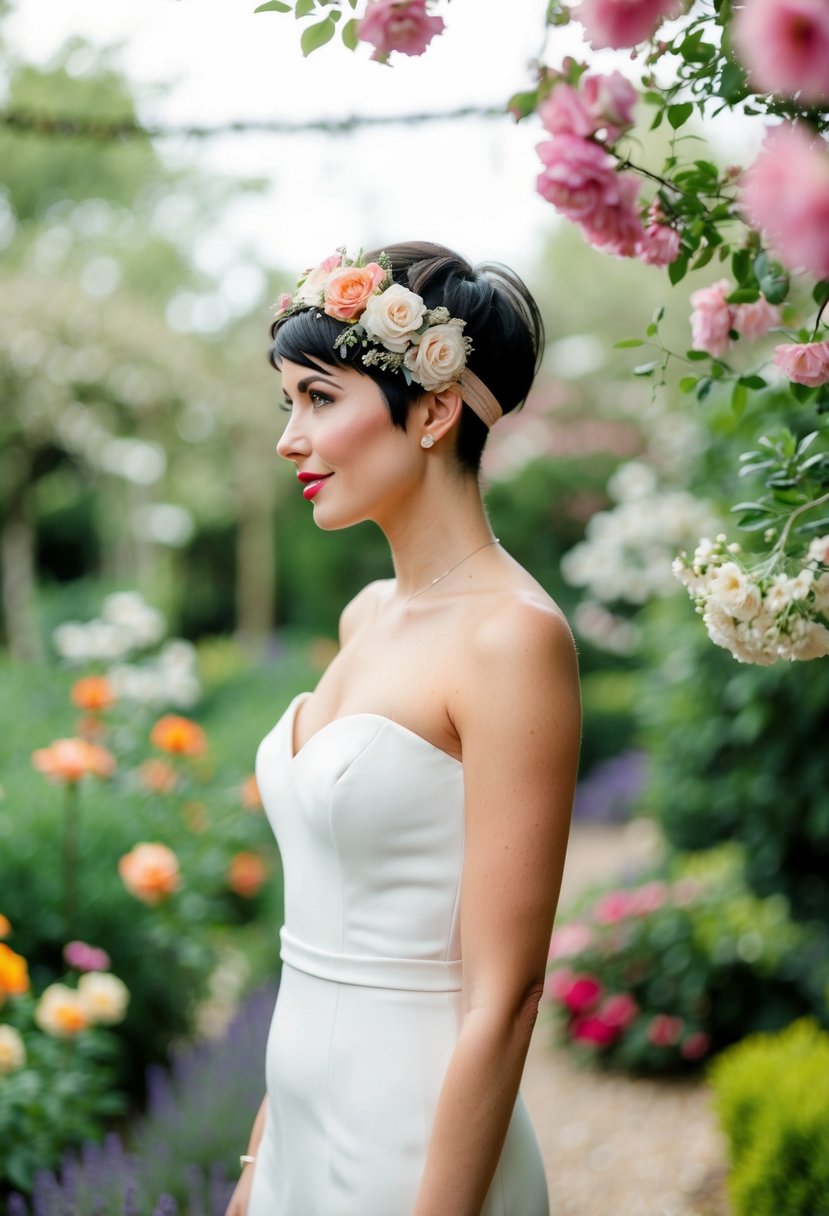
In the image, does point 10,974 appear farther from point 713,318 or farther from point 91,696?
point 713,318

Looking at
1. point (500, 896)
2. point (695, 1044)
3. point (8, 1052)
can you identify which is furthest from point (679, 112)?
point (695, 1044)

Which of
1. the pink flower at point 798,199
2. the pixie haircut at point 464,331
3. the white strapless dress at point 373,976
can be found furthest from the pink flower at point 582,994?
the pink flower at point 798,199

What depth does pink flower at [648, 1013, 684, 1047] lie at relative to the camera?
4.65 m

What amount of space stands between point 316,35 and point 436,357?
476mm

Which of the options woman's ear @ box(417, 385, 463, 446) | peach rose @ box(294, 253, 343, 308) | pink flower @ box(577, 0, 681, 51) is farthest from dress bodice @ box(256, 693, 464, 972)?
pink flower @ box(577, 0, 681, 51)

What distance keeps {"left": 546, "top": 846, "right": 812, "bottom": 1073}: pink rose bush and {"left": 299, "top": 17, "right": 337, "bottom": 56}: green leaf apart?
12.9 ft

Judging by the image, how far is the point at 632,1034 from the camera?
4777mm

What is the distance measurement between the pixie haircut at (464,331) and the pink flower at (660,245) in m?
0.32

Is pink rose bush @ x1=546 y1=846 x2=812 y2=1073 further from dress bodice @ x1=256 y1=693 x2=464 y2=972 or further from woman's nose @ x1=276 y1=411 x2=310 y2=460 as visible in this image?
woman's nose @ x1=276 y1=411 x2=310 y2=460

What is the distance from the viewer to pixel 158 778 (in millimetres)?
4934

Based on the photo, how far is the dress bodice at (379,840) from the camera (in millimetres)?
1580

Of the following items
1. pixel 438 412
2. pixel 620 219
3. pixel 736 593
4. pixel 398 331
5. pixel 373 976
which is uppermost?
pixel 620 219

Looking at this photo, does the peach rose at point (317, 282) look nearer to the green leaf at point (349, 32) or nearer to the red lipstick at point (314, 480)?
the red lipstick at point (314, 480)

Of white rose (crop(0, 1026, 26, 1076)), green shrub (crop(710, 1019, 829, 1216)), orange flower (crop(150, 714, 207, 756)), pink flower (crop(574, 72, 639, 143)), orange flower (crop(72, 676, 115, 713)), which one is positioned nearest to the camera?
pink flower (crop(574, 72, 639, 143))
